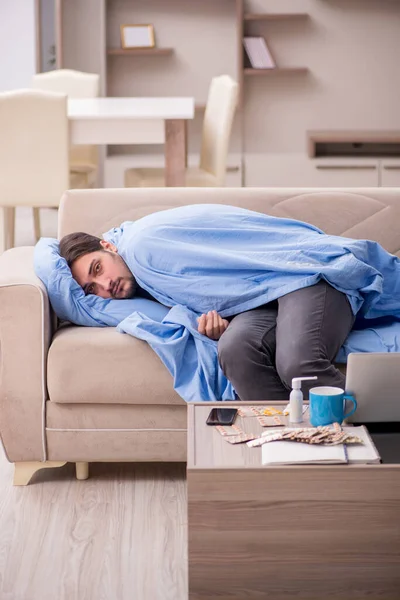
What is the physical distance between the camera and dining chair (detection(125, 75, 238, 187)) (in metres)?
4.60

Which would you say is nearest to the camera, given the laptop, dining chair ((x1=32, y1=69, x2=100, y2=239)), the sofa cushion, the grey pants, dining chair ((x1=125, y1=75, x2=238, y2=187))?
the laptop

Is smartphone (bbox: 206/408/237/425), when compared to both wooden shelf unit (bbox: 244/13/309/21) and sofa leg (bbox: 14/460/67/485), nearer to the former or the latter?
sofa leg (bbox: 14/460/67/485)

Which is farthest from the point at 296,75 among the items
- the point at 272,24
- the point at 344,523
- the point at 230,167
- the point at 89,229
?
the point at 344,523

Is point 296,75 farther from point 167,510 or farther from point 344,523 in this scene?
point 344,523

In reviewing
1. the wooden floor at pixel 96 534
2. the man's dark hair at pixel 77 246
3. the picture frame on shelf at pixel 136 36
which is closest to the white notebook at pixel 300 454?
the wooden floor at pixel 96 534

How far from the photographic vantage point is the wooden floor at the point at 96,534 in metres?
1.82

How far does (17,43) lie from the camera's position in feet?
21.7

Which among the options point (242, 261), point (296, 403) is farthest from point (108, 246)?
point (296, 403)

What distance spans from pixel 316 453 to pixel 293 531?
140mm

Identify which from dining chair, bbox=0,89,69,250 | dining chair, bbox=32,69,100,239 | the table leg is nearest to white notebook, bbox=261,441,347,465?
the table leg

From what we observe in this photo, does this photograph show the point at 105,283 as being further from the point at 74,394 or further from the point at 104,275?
the point at 74,394

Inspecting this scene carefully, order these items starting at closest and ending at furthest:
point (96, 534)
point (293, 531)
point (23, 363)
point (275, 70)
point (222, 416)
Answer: point (293, 531) < point (222, 416) < point (96, 534) < point (23, 363) < point (275, 70)

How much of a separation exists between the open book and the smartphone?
163 mm

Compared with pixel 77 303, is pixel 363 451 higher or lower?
Answer: lower
